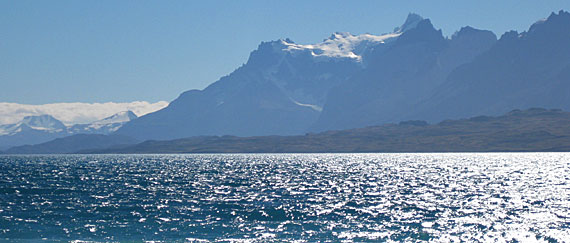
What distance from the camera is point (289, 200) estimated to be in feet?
339

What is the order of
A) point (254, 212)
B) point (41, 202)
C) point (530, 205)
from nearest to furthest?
point (254, 212)
point (530, 205)
point (41, 202)

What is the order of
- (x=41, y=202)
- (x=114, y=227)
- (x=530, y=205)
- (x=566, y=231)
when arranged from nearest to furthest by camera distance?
(x=566, y=231) < (x=114, y=227) < (x=530, y=205) < (x=41, y=202)

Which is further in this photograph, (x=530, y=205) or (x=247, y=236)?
(x=530, y=205)

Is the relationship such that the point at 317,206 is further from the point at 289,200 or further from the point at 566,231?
the point at 566,231

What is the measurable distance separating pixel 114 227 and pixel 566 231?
53528mm

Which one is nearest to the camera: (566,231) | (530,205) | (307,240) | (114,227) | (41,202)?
(307,240)

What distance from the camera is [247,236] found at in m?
66.8

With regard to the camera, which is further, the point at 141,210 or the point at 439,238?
the point at 141,210

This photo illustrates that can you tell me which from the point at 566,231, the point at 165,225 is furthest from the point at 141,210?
the point at 566,231

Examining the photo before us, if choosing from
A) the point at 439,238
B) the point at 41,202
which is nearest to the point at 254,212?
the point at 439,238

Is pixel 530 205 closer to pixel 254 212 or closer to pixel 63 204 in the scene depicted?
pixel 254 212

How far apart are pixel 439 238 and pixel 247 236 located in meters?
21.2

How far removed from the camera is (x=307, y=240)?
6425 cm

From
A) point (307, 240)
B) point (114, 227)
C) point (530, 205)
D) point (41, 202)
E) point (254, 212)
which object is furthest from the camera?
point (41, 202)
